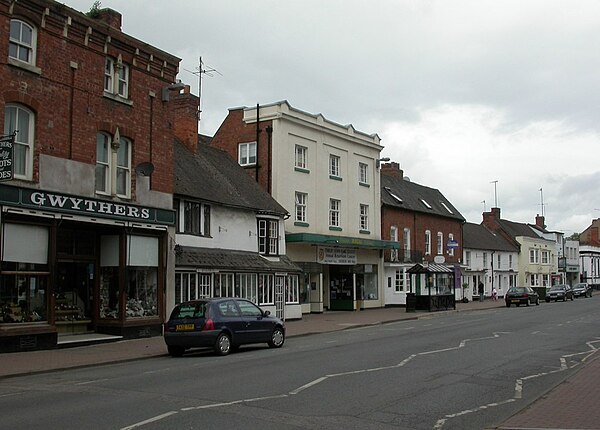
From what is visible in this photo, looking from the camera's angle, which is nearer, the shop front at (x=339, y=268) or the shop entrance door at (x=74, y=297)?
the shop entrance door at (x=74, y=297)

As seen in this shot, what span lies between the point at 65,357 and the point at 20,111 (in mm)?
7070

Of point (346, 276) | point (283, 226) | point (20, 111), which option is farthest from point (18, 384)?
point (346, 276)

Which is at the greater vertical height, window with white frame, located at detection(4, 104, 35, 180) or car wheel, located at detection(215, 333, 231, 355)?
window with white frame, located at detection(4, 104, 35, 180)

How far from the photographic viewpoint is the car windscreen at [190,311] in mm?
18531

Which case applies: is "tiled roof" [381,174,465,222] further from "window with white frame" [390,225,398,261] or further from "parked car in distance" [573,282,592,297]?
"parked car in distance" [573,282,592,297]

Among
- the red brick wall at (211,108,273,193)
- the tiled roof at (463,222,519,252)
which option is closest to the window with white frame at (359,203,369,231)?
the red brick wall at (211,108,273,193)

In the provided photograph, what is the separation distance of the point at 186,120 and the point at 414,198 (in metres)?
24.4

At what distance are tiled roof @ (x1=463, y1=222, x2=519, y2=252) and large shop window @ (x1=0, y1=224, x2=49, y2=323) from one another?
4460cm

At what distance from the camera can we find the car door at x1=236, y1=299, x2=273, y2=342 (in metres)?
19.5

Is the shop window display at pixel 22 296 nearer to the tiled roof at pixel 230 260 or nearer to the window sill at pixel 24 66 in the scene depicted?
the window sill at pixel 24 66

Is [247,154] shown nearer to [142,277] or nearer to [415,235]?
[142,277]

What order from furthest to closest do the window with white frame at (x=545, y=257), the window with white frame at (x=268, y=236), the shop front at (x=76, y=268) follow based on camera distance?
the window with white frame at (x=545, y=257) → the window with white frame at (x=268, y=236) → the shop front at (x=76, y=268)

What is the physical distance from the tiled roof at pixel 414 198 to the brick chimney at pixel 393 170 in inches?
15.1

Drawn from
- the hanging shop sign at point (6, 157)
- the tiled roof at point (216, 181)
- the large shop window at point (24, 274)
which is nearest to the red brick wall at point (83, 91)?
the large shop window at point (24, 274)
